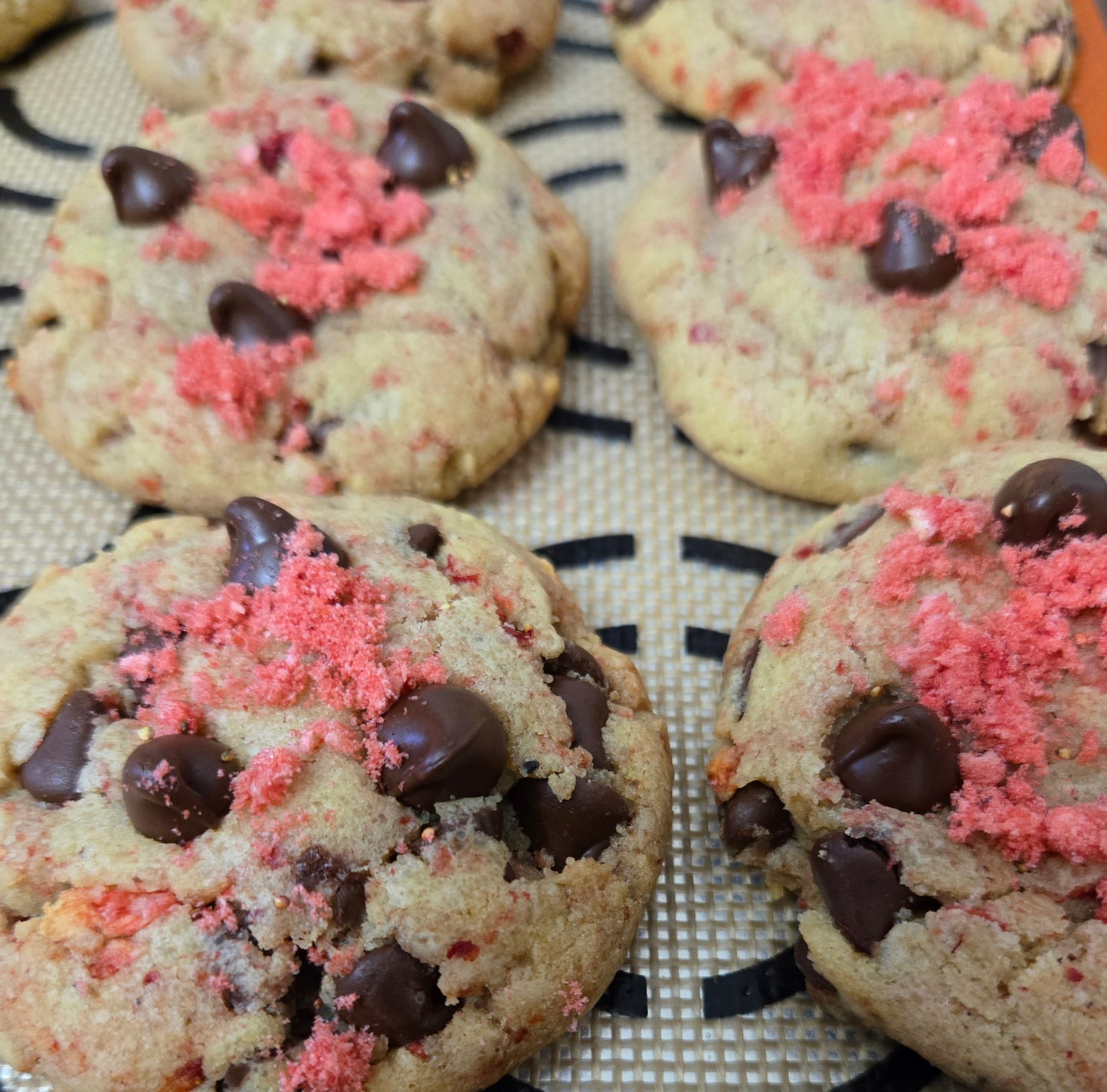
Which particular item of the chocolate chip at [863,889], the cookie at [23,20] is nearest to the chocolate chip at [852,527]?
the chocolate chip at [863,889]

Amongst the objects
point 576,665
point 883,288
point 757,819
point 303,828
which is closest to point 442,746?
point 303,828

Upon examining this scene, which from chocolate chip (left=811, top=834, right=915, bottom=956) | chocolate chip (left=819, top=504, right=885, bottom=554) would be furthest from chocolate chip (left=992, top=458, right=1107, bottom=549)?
chocolate chip (left=811, top=834, right=915, bottom=956)

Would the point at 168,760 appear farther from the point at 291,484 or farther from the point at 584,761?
the point at 291,484

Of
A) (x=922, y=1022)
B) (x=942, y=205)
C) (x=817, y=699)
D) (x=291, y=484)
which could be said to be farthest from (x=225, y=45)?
(x=922, y=1022)

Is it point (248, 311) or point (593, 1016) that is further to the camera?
point (248, 311)

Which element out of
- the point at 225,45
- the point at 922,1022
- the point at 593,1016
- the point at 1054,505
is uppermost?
the point at 225,45

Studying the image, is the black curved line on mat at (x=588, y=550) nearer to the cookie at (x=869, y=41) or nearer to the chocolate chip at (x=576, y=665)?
the chocolate chip at (x=576, y=665)

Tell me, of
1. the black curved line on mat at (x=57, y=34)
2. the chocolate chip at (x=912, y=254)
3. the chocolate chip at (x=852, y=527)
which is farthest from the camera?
the black curved line on mat at (x=57, y=34)
